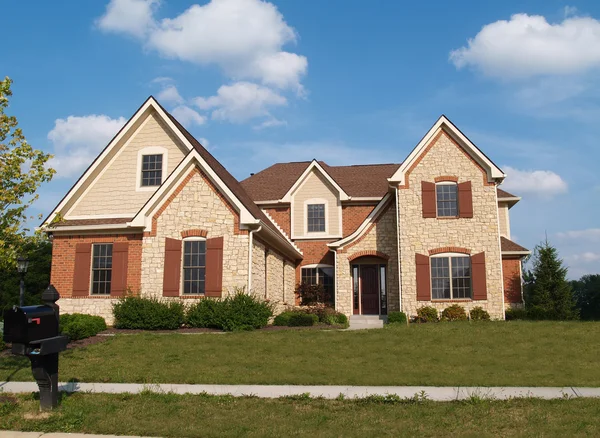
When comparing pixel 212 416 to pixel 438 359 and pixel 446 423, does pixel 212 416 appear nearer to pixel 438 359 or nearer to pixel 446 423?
pixel 446 423

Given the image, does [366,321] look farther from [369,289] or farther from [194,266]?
[194,266]

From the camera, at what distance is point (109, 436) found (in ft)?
24.0

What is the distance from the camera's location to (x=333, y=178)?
1094 inches

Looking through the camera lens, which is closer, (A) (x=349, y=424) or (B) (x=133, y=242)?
(A) (x=349, y=424)

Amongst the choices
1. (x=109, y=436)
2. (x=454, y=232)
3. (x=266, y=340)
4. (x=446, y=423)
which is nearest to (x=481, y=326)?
(x=454, y=232)

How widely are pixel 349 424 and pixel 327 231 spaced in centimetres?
1983

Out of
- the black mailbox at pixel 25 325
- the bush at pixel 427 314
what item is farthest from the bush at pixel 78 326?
the bush at pixel 427 314

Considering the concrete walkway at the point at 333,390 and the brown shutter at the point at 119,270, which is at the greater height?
the brown shutter at the point at 119,270

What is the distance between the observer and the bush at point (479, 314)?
21.0 meters

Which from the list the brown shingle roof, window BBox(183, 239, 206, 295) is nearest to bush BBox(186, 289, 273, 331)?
window BBox(183, 239, 206, 295)

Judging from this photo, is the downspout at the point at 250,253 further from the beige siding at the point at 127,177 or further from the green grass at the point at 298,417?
the green grass at the point at 298,417

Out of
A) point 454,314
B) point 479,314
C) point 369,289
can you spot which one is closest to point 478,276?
point 479,314

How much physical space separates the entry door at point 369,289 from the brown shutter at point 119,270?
34.3 feet

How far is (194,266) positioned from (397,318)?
26.1 ft
